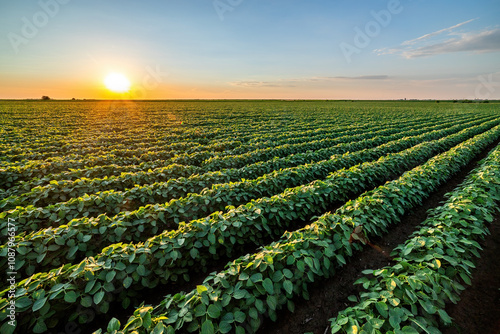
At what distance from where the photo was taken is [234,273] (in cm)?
285

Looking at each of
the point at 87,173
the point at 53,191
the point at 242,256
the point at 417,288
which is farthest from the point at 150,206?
the point at 417,288

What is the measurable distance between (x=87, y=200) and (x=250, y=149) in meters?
8.53

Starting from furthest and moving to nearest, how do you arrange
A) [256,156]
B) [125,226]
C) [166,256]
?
[256,156], [125,226], [166,256]

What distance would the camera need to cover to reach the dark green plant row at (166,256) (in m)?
2.73

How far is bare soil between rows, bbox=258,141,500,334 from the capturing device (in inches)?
121

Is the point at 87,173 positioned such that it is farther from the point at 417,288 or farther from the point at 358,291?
the point at 417,288

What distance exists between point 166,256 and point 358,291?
10.5 ft

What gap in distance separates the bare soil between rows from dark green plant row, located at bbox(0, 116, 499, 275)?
2783 mm

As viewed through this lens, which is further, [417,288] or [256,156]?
[256,156]

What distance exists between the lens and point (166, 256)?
3.55 meters

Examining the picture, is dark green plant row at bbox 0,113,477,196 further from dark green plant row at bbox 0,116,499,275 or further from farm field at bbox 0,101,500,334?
dark green plant row at bbox 0,116,499,275

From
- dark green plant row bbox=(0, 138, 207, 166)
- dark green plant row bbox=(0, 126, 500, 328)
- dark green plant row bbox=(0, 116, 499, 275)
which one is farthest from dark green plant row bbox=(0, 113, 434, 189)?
dark green plant row bbox=(0, 126, 500, 328)

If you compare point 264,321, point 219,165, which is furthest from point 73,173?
point 264,321

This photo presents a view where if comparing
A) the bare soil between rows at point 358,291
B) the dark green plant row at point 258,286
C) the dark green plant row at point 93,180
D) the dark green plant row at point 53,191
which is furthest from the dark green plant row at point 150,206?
the bare soil between rows at point 358,291
